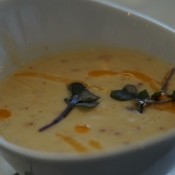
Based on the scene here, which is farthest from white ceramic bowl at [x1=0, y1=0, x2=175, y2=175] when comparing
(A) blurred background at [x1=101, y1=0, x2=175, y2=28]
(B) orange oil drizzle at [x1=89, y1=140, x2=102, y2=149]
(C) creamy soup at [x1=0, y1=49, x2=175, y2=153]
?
(B) orange oil drizzle at [x1=89, y1=140, x2=102, y2=149]

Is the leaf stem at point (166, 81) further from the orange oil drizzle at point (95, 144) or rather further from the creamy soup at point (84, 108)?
the orange oil drizzle at point (95, 144)

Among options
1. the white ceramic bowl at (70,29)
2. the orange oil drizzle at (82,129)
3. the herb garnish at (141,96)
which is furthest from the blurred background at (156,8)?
the orange oil drizzle at (82,129)

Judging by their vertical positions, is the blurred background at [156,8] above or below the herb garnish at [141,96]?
above

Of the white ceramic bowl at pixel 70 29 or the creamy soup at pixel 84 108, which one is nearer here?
the creamy soup at pixel 84 108

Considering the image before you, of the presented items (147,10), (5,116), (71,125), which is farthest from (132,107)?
(147,10)

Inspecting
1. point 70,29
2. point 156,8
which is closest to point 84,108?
point 70,29

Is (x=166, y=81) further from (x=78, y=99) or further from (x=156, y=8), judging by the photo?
(x=156, y=8)

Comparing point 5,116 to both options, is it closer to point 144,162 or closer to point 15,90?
point 15,90
